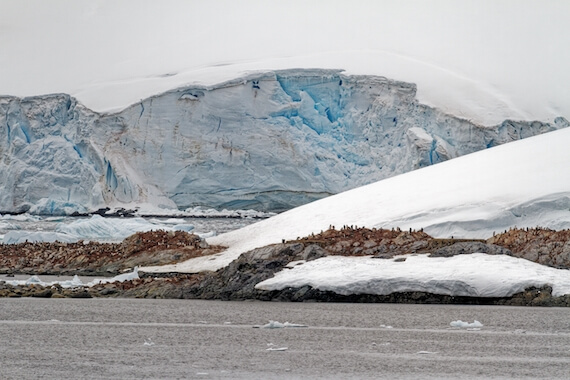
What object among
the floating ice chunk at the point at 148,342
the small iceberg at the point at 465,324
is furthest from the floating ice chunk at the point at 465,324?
the floating ice chunk at the point at 148,342

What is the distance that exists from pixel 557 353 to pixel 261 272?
5615mm

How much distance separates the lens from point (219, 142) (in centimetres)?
4059

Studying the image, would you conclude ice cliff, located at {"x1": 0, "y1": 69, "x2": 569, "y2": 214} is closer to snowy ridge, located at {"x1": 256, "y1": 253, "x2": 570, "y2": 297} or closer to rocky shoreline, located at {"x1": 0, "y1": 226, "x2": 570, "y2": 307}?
rocky shoreline, located at {"x1": 0, "y1": 226, "x2": 570, "y2": 307}

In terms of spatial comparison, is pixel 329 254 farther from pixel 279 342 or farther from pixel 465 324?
pixel 279 342

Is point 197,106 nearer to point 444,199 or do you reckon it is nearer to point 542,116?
point 542,116

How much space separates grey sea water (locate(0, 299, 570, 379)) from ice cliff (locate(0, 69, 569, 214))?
2880 cm

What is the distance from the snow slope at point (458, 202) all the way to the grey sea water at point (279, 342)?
4341 millimetres

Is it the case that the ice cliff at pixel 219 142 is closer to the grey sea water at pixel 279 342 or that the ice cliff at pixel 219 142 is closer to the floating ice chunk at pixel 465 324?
the grey sea water at pixel 279 342

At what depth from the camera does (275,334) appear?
855 cm

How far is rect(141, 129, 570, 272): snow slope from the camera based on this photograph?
14.8 meters

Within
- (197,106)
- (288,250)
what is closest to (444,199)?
(288,250)

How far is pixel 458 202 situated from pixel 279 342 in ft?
27.6

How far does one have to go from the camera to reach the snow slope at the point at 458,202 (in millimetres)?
14812

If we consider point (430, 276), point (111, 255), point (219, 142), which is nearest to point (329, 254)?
point (430, 276)
